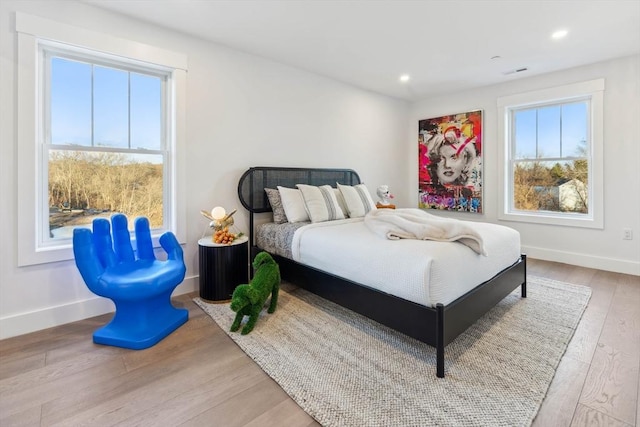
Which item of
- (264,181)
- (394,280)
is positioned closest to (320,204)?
(264,181)

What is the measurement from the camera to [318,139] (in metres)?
4.09

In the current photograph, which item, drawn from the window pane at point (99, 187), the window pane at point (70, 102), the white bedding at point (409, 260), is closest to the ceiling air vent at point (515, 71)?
the white bedding at point (409, 260)

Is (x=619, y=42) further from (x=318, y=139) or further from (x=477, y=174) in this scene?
(x=318, y=139)

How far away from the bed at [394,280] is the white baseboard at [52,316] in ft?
4.83

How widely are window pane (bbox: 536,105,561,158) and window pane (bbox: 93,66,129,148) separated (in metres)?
5.01

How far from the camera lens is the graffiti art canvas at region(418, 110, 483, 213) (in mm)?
4676

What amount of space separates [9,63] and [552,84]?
18.1 ft

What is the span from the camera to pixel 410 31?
285 centimetres

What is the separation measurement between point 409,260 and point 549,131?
12.3 feet

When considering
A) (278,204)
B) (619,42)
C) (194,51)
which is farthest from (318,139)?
(619,42)

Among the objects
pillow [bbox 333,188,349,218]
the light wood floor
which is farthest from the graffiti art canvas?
the light wood floor

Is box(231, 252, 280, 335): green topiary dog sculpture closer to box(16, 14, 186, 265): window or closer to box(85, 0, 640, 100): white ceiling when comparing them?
box(16, 14, 186, 265): window

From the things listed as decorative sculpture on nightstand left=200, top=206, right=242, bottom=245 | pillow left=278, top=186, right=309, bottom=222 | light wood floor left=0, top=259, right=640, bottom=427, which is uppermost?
pillow left=278, top=186, right=309, bottom=222

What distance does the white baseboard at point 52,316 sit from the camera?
7.03 feet
